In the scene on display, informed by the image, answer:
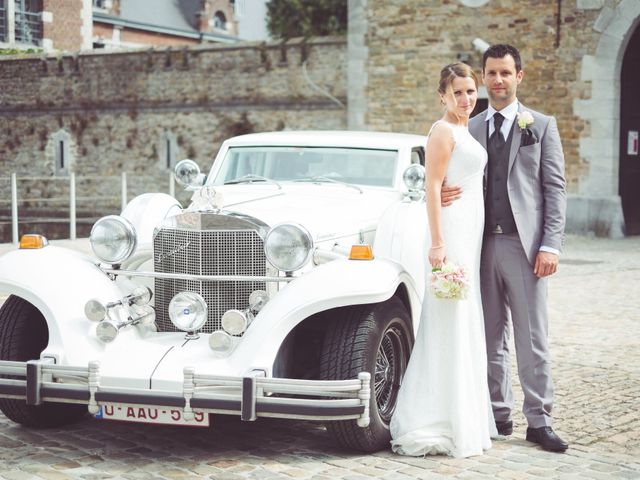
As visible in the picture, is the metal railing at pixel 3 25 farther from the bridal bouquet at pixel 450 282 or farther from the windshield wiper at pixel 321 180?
the bridal bouquet at pixel 450 282

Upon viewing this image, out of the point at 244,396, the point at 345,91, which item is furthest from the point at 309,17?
the point at 244,396

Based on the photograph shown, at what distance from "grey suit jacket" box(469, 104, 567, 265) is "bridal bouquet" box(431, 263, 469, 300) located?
0.38 meters

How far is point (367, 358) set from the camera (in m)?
4.28

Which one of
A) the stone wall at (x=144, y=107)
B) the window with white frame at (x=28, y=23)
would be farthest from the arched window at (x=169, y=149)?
the window with white frame at (x=28, y=23)

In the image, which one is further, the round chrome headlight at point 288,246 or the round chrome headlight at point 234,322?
the round chrome headlight at point 288,246

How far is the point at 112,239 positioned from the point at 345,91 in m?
16.8

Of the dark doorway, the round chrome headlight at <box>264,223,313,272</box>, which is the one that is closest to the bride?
the round chrome headlight at <box>264,223,313,272</box>

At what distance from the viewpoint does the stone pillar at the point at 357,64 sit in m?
20.4

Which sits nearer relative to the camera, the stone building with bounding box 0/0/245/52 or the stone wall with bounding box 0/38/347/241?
the stone wall with bounding box 0/38/347/241

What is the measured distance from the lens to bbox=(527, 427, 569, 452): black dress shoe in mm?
4488

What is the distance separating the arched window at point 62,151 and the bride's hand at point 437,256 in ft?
74.4

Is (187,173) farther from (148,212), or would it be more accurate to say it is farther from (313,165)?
(313,165)

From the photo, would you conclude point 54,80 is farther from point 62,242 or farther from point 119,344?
point 119,344

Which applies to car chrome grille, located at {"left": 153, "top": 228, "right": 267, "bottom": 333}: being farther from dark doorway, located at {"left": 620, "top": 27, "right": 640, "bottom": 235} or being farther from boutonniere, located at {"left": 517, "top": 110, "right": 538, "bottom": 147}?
dark doorway, located at {"left": 620, "top": 27, "right": 640, "bottom": 235}
